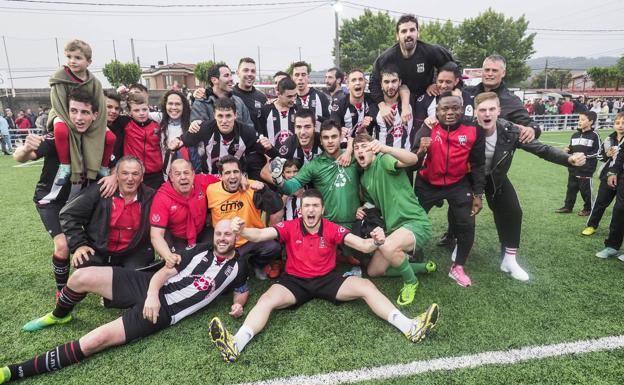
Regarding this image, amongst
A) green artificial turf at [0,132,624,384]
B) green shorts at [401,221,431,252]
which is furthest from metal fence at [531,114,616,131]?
green shorts at [401,221,431,252]

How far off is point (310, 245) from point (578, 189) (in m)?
5.70

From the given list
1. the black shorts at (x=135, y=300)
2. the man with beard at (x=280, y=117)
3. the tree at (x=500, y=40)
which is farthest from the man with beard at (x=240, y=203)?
the tree at (x=500, y=40)

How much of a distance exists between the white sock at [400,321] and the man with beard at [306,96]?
3128 mm

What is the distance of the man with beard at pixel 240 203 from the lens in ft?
12.6

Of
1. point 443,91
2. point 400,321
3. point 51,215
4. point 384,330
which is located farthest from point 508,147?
point 51,215

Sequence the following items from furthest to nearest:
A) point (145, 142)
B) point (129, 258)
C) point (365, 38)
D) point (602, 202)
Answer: point (365, 38) < point (602, 202) < point (145, 142) < point (129, 258)

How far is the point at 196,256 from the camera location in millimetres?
3268

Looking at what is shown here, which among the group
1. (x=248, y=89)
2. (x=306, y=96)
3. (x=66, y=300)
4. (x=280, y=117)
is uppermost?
(x=248, y=89)

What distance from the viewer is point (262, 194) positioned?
3.94m

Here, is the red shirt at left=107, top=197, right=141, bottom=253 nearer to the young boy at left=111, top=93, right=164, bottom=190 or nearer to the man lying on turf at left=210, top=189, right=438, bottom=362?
the young boy at left=111, top=93, right=164, bottom=190

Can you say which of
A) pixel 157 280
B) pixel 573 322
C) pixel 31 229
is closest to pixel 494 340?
pixel 573 322

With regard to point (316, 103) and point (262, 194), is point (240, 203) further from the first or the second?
point (316, 103)

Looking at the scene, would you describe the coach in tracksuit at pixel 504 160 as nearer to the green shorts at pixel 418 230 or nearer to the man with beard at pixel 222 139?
the green shorts at pixel 418 230

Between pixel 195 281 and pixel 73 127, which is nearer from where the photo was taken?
pixel 195 281
